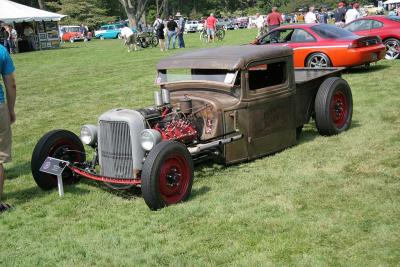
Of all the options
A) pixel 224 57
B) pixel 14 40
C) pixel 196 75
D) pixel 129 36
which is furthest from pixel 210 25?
pixel 224 57

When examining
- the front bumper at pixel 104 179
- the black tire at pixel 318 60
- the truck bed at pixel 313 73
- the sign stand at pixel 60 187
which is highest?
the truck bed at pixel 313 73

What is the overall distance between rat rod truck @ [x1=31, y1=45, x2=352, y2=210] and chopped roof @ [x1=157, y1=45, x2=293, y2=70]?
0.5 inches

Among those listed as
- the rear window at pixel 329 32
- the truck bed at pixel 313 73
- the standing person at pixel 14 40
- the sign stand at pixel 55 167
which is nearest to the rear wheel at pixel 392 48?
the rear window at pixel 329 32

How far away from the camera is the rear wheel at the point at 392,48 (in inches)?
588

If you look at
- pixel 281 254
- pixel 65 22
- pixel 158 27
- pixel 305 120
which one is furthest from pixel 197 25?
pixel 281 254

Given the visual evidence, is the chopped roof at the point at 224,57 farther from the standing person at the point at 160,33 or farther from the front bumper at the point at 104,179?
the standing person at the point at 160,33

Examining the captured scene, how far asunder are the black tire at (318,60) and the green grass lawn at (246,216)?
4.92 meters

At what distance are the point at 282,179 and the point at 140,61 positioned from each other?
16.0 meters

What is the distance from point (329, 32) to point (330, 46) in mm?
513

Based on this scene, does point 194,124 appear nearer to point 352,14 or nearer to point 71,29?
point 352,14

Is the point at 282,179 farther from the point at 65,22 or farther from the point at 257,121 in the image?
the point at 65,22

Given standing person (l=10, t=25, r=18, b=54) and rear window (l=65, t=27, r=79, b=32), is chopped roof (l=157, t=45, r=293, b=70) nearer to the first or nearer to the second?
standing person (l=10, t=25, r=18, b=54)

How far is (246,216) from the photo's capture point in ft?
15.7

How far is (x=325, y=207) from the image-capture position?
4.88 metres
